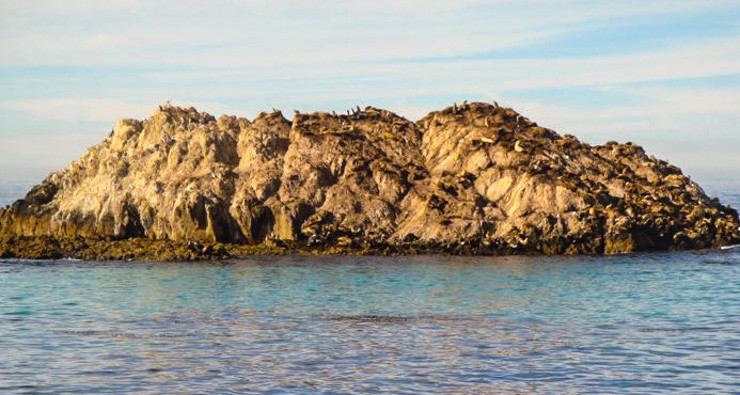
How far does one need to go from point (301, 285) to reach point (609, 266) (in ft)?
78.6

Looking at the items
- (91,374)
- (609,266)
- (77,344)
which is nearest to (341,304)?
(77,344)

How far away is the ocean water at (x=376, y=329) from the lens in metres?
30.9

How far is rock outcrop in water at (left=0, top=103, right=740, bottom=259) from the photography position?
282 ft

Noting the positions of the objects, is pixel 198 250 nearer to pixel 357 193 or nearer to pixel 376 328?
pixel 357 193

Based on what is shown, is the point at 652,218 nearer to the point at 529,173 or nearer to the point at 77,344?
the point at 529,173

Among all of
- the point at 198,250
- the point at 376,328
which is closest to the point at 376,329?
the point at 376,328

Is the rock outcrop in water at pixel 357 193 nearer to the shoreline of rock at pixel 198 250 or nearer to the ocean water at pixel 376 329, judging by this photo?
the shoreline of rock at pixel 198 250

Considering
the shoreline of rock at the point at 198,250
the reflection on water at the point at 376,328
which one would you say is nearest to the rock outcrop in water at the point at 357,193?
the shoreline of rock at the point at 198,250

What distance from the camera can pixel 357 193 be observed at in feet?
311

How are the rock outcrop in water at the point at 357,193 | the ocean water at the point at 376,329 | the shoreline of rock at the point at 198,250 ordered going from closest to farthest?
the ocean water at the point at 376,329, the shoreline of rock at the point at 198,250, the rock outcrop in water at the point at 357,193

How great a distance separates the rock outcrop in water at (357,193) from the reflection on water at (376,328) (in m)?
11.7

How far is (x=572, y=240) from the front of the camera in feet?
274

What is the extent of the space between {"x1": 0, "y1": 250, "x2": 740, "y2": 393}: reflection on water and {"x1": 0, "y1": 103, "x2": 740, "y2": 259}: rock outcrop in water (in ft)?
38.5

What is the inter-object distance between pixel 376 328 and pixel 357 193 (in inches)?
2060
